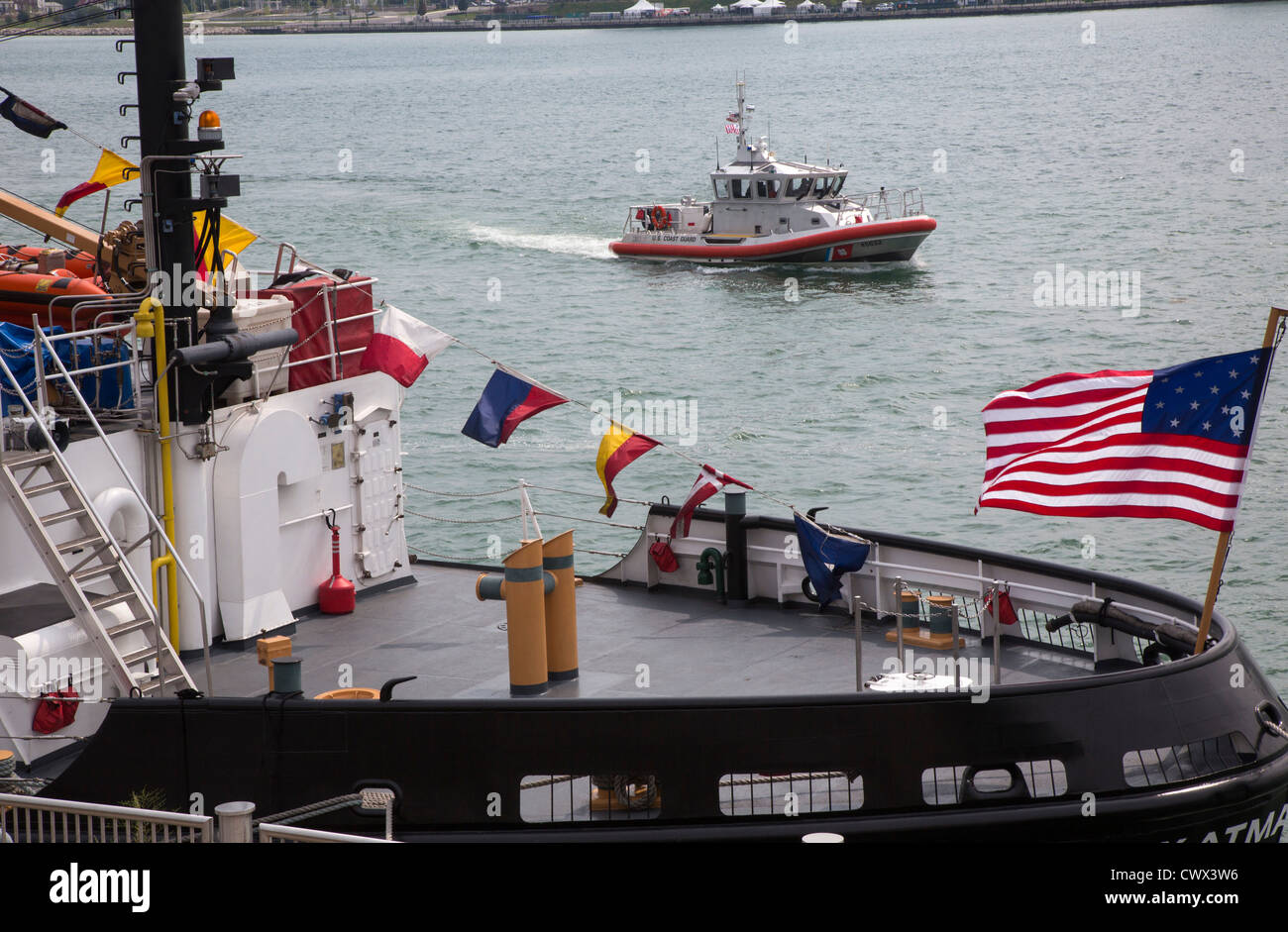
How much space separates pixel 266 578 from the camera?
1381 cm

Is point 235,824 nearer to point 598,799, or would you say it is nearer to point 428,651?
point 598,799

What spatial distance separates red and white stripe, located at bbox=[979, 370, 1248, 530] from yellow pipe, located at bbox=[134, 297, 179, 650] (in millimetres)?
6637

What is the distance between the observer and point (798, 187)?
5847 cm

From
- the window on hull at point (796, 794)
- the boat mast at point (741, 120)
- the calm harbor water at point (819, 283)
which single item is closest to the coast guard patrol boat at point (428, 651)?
the window on hull at point (796, 794)

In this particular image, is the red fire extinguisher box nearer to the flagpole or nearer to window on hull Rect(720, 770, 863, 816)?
window on hull Rect(720, 770, 863, 816)

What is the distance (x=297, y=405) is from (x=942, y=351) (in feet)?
105

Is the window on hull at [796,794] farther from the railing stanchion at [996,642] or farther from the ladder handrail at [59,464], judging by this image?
the ladder handrail at [59,464]

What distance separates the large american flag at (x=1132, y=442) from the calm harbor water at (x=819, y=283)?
11.3 m

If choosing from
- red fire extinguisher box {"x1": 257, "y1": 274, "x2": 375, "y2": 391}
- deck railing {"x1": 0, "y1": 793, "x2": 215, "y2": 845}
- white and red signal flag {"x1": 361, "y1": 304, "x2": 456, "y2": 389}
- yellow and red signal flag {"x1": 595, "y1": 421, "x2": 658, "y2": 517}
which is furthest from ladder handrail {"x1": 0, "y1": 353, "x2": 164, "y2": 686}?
yellow and red signal flag {"x1": 595, "y1": 421, "x2": 658, "y2": 517}

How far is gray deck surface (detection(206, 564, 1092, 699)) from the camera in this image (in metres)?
12.8

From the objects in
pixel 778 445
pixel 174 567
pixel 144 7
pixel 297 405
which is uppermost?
pixel 144 7

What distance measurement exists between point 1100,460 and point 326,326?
7.38 meters
